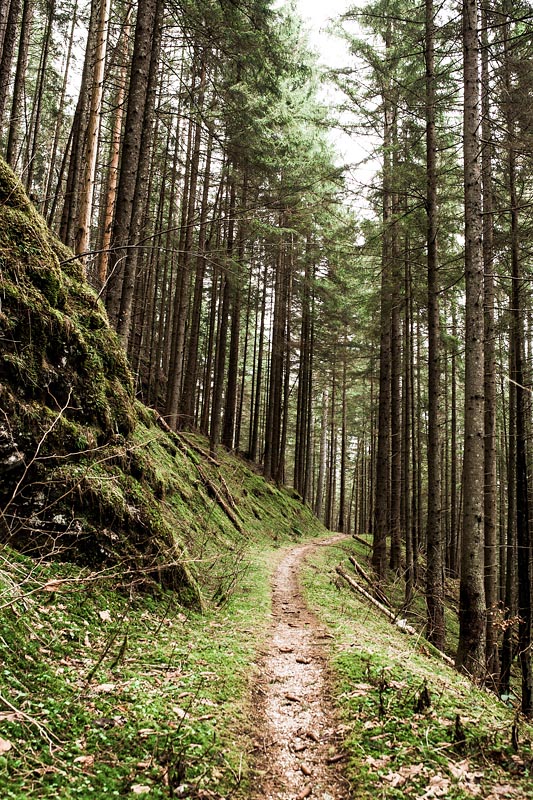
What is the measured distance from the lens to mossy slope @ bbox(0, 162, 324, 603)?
4.50 meters

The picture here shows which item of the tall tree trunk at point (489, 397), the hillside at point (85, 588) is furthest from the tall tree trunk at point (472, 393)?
the hillside at point (85, 588)

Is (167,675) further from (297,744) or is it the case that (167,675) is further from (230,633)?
(230,633)

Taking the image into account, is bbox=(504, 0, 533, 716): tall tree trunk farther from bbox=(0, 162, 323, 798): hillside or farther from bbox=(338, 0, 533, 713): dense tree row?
bbox=(0, 162, 323, 798): hillside

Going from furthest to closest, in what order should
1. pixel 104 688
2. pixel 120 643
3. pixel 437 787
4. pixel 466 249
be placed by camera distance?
1. pixel 466 249
2. pixel 120 643
3. pixel 104 688
4. pixel 437 787

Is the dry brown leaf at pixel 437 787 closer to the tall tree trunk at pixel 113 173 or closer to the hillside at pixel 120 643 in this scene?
the hillside at pixel 120 643

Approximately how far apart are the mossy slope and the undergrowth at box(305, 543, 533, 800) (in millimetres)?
2279

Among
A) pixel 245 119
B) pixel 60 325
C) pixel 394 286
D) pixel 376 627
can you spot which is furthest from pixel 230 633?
pixel 245 119

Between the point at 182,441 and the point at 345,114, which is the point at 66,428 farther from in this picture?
the point at 345,114

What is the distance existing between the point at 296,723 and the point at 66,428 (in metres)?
3.77

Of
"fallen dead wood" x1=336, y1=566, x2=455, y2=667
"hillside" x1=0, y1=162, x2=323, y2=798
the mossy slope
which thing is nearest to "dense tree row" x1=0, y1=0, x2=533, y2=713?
"fallen dead wood" x1=336, y1=566, x2=455, y2=667

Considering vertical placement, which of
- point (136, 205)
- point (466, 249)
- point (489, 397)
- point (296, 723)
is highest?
point (136, 205)

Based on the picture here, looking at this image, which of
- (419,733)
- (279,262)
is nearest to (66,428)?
(419,733)

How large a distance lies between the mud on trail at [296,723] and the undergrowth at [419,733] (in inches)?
5.9

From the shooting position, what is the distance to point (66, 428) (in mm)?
5199
